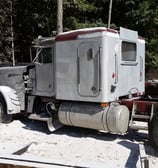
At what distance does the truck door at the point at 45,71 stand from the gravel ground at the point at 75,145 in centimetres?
98

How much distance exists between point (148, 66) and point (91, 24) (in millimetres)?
3942

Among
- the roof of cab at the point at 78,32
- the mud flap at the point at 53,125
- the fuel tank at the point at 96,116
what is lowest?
the mud flap at the point at 53,125

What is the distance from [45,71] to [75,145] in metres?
1.95

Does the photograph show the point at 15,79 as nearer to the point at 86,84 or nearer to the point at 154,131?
the point at 86,84

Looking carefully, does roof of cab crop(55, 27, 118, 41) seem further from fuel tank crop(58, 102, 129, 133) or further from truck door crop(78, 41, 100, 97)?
fuel tank crop(58, 102, 129, 133)

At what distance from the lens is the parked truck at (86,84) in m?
6.10

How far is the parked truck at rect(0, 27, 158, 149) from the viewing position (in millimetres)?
6098

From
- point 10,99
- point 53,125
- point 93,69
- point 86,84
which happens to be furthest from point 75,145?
point 10,99

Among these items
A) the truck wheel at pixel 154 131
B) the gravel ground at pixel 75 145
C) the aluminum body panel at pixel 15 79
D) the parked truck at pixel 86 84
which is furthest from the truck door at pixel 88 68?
the aluminum body panel at pixel 15 79

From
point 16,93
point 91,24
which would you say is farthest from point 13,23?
point 16,93

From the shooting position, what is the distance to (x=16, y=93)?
771cm

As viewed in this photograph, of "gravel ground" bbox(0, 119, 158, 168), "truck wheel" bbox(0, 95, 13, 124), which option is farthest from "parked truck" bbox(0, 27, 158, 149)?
"gravel ground" bbox(0, 119, 158, 168)

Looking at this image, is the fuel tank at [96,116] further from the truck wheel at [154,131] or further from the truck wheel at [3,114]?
the truck wheel at [3,114]

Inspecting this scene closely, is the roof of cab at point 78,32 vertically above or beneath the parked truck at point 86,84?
above
